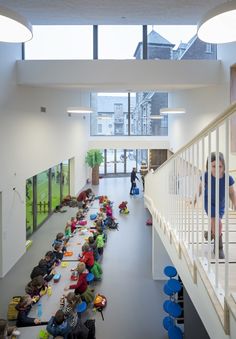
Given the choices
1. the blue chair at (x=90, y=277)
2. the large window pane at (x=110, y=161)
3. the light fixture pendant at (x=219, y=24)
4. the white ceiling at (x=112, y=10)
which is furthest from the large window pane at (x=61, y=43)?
the large window pane at (x=110, y=161)

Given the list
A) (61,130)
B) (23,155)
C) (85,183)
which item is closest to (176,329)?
(23,155)

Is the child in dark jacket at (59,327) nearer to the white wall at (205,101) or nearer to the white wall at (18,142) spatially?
the white wall at (18,142)

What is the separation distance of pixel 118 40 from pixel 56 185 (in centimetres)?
627

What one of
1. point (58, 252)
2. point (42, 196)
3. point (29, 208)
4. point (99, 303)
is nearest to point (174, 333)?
point (99, 303)

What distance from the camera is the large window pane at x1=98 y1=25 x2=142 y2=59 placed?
8.28m

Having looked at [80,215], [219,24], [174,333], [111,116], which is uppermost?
[111,116]

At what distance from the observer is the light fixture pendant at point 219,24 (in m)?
1.95

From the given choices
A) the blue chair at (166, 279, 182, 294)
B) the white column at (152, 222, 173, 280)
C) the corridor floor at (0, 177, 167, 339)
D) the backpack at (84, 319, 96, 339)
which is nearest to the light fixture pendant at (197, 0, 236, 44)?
the blue chair at (166, 279, 182, 294)

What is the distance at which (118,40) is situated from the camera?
28.0ft

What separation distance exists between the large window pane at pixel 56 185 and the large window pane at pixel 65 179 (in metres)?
0.61

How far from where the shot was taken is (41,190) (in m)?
10.2

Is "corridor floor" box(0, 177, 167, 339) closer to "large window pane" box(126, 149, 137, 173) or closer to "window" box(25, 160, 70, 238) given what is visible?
"window" box(25, 160, 70, 238)

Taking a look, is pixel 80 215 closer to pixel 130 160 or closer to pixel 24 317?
pixel 24 317

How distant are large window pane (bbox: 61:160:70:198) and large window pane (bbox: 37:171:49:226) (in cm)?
210
